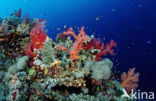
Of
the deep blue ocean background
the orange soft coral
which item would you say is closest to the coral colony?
the orange soft coral

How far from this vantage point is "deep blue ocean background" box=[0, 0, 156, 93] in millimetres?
29247

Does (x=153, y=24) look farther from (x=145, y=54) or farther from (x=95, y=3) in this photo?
(x=95, y=3)

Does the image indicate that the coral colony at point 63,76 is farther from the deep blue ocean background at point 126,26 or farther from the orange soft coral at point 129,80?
the deep blue ocean background at point 126,26

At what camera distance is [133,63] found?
30453 millimetres

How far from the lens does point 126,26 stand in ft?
139

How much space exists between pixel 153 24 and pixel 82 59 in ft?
124

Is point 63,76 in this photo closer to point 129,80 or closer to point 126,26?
point 129,80

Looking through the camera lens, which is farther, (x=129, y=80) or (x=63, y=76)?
(x=129, y=80)

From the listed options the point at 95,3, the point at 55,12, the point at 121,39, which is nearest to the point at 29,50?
the point at 121,39

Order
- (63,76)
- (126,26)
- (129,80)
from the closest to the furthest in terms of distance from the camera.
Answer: (63,76), (129,80), (126,26)

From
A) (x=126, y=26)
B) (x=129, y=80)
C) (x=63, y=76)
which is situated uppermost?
(x=126, y=26)

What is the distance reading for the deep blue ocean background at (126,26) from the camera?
2925 centimetres

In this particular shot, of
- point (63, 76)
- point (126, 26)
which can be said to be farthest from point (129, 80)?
point (126, 26)

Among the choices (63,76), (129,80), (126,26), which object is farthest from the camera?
(126,26)
